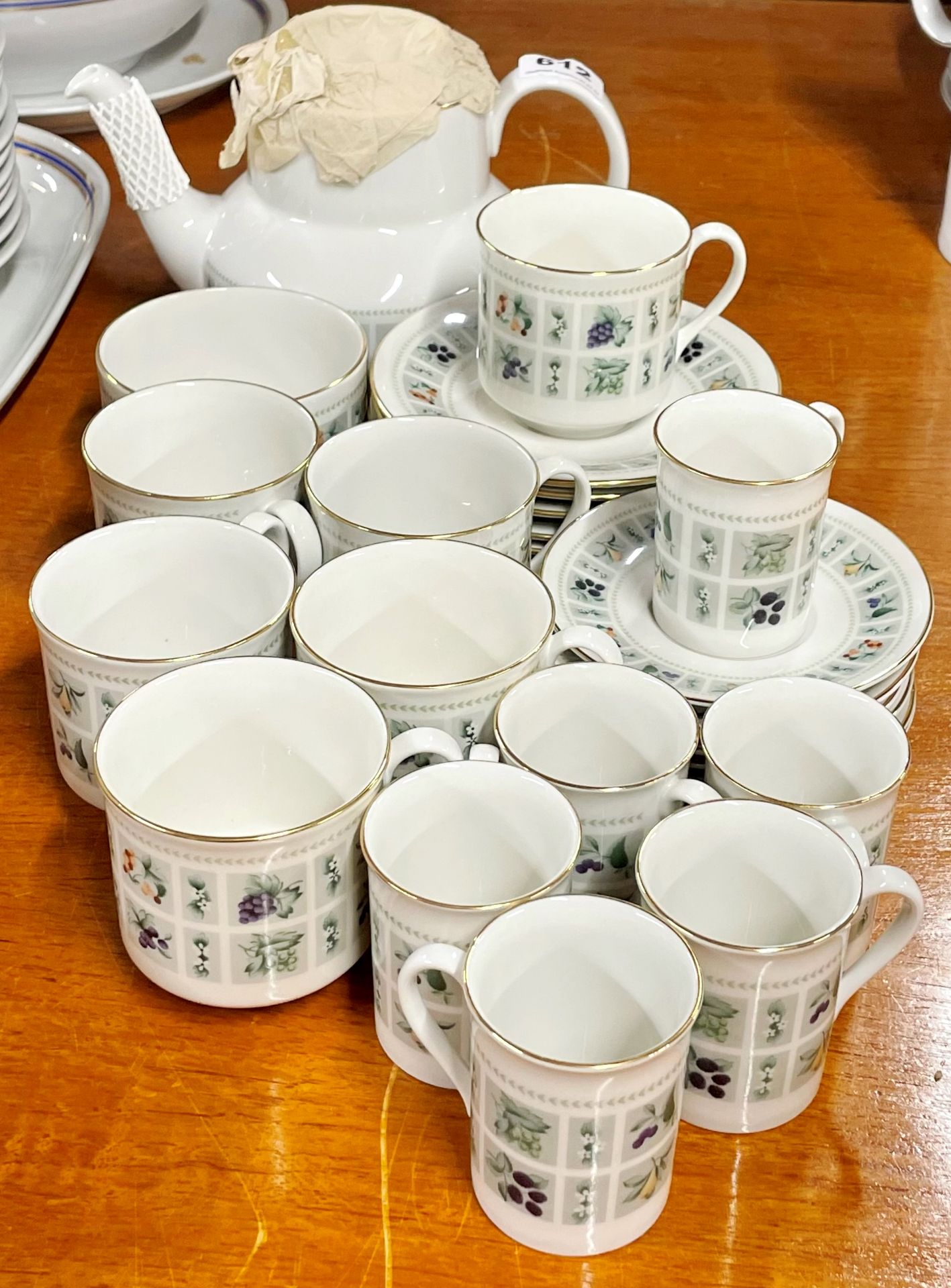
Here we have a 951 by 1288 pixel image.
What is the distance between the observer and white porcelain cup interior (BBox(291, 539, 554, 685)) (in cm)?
62

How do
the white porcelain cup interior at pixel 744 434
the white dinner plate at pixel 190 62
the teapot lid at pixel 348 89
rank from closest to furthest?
the white porcelain cup interior at pixel 744 434, the teapot lid at pixel 348 89, the white dinner plate at pixel 190 62

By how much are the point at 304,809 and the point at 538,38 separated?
82cm

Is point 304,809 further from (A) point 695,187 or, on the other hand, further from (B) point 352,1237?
(A) point 695,187

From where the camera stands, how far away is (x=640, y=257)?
0.79 metres

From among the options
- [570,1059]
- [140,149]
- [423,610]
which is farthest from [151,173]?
[570,1059]

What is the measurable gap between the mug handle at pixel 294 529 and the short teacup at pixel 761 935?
0.20 m

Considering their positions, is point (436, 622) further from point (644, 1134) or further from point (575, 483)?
point (644, 1134)

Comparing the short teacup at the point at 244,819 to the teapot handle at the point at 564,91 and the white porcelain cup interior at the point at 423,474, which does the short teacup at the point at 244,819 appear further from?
the teapot handle at the point at 564,91

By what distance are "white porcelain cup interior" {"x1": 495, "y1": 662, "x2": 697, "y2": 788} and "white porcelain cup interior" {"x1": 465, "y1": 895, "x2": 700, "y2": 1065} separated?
86 millimetres

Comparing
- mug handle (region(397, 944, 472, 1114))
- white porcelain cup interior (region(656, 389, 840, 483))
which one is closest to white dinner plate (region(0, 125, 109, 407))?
white porcelain cup interior (region(656, 389, 840, 483))

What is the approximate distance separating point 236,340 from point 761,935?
17.2 inches

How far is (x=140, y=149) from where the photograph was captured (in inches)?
A: 31.9

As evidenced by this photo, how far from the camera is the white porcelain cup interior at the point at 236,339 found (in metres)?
0.78

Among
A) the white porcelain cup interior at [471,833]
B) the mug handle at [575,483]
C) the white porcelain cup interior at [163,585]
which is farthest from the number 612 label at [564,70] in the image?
the white porcelain cup interior at [471,833]
